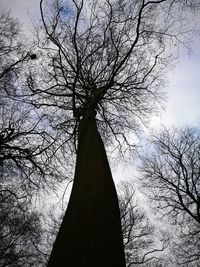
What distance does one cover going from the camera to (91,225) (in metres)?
3.54

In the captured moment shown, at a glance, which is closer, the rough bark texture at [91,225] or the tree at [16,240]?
the rough bark texture at [91,225]

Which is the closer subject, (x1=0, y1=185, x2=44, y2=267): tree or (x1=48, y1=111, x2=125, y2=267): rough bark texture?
(x1=48, y1=111, x2=125, y2=267): rough bark texture

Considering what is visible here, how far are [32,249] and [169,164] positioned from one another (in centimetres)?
1238

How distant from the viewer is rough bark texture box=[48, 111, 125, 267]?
10.6 feet

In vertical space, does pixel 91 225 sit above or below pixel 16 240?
below

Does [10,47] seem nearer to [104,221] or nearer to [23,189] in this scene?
[23,189]

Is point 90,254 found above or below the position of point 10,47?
below

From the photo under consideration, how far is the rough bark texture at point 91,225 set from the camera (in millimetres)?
3232

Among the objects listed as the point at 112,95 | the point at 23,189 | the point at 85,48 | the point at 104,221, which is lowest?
the point at 104,221

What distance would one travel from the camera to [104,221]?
365 cm

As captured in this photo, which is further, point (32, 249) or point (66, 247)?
point (32, 249)

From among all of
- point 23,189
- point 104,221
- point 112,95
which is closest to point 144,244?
point 23,189

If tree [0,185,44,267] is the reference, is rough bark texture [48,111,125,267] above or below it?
below

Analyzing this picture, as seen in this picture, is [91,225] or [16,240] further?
[16,240]
